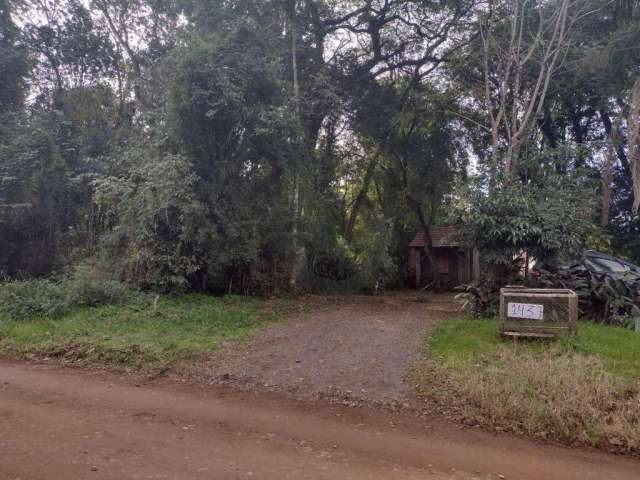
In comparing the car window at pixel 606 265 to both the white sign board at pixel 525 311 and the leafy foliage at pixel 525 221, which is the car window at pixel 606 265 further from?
the white sign board at pixel 525 311

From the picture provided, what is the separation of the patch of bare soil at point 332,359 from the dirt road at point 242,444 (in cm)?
45

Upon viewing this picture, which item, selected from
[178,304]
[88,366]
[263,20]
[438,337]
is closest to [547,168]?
[438,337]

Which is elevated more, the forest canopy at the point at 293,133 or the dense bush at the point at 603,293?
the forest canopy at the point at 293,133

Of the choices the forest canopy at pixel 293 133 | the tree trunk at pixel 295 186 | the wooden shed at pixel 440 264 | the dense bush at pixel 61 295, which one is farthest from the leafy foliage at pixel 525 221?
the wooden shed at pixel 440 264

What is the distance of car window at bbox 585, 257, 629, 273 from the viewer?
36.7 feet

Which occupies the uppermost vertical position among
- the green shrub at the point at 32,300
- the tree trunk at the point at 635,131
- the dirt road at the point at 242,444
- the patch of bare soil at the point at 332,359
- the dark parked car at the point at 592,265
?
the tree trunk at the point at 635,131

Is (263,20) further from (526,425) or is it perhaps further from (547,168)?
(526,425)

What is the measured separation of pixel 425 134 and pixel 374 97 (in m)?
2.87

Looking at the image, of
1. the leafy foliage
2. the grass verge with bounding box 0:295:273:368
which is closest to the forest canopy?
the leafy foliage

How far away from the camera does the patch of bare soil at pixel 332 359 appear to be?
5.74 m

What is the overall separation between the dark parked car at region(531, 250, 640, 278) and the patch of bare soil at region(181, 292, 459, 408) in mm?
2229

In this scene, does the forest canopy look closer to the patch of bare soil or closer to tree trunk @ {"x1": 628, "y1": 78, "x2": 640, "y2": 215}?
tree trunk @ {"x1": 628, "y1": 78, "x2": 640, "y2": 215}

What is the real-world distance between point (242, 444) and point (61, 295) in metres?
6.99

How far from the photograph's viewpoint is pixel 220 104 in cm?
1077
